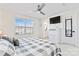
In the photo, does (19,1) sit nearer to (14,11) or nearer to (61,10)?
(14,11)

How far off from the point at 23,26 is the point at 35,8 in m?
0.38

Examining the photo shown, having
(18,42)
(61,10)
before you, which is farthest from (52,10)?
(18,42)

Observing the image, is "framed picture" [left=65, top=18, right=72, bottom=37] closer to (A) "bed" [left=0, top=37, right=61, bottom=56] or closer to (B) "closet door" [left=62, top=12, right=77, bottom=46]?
(B) "closet door" [left=62, top=12, right=77, bottom=46]

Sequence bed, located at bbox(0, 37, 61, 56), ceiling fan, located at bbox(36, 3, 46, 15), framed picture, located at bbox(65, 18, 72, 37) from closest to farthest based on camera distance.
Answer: bed, located at bbox(0, 37, 61, 56) → ceiling fan, located at bbox(36, 3, 46, 15) → framed picture, located at bbox(65, 18, 72, 37)

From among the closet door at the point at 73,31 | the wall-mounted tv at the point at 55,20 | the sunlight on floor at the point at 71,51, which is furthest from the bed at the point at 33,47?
the wall-mounted tv at the point at 55,20

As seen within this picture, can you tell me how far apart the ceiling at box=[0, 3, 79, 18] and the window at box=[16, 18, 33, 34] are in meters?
0.14

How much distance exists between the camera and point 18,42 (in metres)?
1.73

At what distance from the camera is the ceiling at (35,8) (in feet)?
4.36

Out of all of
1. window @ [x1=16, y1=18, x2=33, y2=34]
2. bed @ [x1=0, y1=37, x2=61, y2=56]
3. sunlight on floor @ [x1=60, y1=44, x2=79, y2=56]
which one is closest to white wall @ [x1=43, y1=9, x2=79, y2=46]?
sunlight on floor @ [x1=60, y1=44, x2=79, y2=56]

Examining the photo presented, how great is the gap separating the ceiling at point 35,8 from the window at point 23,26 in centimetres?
14

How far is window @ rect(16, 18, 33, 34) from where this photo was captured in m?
1.54

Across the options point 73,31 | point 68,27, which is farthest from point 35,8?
point 73,31

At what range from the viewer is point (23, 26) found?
5.08 ft

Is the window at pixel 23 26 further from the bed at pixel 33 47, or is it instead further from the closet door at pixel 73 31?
the closet door at pixel 73 31
